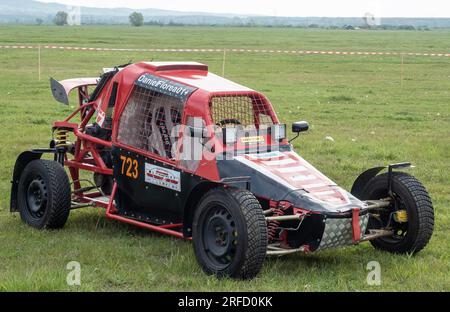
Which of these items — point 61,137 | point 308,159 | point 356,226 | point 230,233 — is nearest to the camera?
point 230,233

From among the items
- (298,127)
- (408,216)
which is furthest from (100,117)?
(408,216)

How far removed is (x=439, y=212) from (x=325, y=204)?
135 inches

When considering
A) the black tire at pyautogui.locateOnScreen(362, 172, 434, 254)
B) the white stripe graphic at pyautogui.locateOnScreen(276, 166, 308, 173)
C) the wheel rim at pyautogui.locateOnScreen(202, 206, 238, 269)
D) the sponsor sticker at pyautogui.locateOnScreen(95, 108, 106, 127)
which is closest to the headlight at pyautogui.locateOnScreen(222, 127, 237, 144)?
the white stripe graphic at pyautogui.locateOnScreen(276, 166, 308, 173)

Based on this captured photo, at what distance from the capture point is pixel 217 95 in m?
8.43

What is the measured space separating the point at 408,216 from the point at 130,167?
9.73 ft

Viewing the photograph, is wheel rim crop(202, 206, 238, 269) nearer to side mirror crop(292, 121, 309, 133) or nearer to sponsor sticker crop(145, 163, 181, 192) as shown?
sponsor sticker crop(145, 163, 181, 192)

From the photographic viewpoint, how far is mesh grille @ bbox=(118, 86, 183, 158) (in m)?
8.61

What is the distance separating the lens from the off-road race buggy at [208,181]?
7.37 m

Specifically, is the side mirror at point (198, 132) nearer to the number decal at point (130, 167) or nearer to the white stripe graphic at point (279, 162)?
the white stripe graphic at point (279, 162)

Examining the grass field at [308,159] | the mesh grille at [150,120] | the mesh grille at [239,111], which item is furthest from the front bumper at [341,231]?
the mesh grille at [150,120]

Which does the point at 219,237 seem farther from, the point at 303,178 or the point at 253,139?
the point at 253,139

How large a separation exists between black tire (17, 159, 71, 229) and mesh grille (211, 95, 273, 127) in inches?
74.3

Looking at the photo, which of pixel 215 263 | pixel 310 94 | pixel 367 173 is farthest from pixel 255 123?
pixel 310 94

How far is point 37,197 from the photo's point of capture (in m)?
9.37
